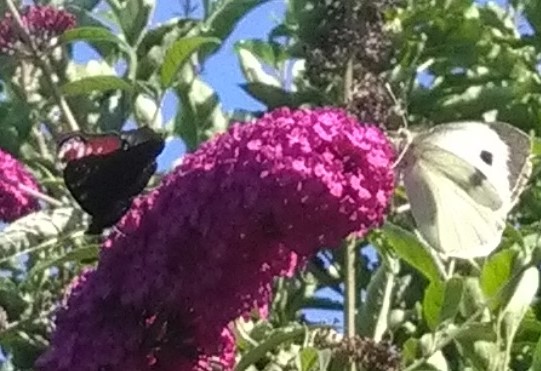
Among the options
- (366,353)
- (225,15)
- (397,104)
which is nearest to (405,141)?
(397,104)

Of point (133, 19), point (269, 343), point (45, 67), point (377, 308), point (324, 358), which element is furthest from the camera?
point (133, 19)

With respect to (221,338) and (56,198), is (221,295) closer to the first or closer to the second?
(221,338)

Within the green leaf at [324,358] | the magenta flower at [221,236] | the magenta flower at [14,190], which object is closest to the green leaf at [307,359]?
the green leaf at [324,358]

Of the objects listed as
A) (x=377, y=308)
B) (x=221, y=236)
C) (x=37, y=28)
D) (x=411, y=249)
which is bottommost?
(x=377, y=308)

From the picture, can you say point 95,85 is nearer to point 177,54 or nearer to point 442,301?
point 177,54

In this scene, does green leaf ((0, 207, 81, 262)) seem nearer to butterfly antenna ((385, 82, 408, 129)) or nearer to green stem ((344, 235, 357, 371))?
green stem ((344, 235, 357, 371))
